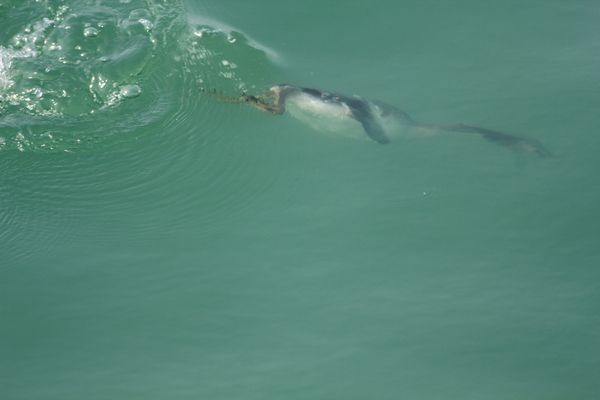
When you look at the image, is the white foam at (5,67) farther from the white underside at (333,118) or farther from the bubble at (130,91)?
the white underside at (333,118)

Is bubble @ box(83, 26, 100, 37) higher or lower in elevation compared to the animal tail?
higher

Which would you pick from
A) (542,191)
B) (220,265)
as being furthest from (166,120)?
(542,191)

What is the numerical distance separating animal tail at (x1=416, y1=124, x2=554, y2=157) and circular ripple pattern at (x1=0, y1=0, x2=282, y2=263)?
1.75 m

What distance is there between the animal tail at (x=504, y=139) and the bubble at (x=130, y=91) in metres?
2.54

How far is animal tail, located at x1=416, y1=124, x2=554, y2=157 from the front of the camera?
5.80 m

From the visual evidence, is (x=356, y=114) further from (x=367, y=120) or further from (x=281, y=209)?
(x=281, y=209)

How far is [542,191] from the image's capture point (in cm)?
554

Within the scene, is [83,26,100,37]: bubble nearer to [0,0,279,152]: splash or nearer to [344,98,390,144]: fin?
[0,0,279,152]: splash

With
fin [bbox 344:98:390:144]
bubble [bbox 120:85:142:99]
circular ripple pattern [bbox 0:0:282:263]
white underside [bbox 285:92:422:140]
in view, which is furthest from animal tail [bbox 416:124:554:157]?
bubble [bbox 120:85:142:99]

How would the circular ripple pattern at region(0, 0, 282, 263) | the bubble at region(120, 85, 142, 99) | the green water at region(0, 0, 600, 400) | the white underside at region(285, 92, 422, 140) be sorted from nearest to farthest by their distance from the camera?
the green water at region(0, 0, 600, 400) < the circular ripple pattern at region(0, 0, 282, 263) < the white underside at region(285, 92, 422, 140) < the bubble at region(120, 85, 142, 99)

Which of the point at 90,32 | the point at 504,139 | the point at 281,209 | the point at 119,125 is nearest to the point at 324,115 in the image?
the point at 281,209

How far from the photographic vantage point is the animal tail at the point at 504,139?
19.0 ft

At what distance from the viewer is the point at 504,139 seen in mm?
5852

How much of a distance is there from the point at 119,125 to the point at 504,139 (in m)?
3.36
